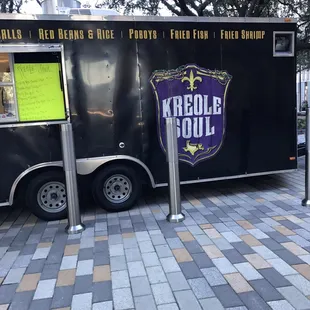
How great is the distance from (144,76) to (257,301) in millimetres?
Result: 3408

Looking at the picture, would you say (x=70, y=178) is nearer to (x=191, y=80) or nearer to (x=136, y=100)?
(x=136, y=100)

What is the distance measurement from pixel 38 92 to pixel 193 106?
224cm

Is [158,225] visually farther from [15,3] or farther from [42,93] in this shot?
[15,3]

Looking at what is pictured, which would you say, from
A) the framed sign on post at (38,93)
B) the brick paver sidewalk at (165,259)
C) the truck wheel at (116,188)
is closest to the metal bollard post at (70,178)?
the framed sign on post at (38,93)

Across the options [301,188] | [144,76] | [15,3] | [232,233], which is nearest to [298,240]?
[232,233]

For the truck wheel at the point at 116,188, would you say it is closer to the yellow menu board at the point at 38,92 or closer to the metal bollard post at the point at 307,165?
the yellow menu board at the point at 38,92

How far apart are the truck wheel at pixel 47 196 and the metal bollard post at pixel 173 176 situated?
1558 mm

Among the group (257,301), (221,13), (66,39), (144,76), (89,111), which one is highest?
(221,13)

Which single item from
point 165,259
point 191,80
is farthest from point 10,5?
point 165,259

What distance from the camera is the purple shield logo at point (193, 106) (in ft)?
17.3

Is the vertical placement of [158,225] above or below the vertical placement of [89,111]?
below

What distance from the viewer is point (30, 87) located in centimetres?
474

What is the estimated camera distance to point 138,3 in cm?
1330

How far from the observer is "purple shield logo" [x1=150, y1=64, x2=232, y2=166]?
527cm
